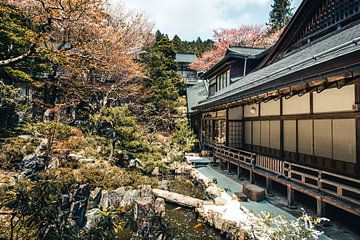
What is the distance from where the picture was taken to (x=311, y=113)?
6.84m

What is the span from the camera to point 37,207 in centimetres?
271

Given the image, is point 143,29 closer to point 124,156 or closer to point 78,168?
point 124,156

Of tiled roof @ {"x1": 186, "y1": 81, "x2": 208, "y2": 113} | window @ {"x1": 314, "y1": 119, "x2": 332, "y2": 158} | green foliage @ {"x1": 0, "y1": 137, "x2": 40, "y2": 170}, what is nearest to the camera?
window @ {"x1": 314, "y1": 119, "x2": 332, "y2": 158}

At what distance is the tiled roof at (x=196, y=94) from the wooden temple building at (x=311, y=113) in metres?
9.08

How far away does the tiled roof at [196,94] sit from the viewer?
21.7m

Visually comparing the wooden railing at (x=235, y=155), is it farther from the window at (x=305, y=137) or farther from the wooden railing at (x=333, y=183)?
the wooden railing at (x=333, y=183)

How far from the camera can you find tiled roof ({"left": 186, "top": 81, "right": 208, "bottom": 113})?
21691mm

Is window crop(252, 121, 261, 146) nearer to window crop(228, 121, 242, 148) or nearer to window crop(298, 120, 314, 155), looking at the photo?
window crop(228, 121, 242, 148)

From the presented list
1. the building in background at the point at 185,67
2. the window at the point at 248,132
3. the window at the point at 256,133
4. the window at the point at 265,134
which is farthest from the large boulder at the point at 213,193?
the building in background at the point at 185,67

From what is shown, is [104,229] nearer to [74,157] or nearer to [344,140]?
[344,140]

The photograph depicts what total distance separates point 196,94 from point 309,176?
59.4 feet

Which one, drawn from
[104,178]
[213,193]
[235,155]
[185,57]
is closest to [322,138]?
[213,193]

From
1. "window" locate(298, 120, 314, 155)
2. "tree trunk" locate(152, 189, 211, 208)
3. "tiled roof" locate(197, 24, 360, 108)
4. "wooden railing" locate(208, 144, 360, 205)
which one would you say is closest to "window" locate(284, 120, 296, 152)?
"window" locate(298, 120, 314, 155)

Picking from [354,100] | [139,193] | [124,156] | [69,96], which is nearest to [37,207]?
[139,193]
